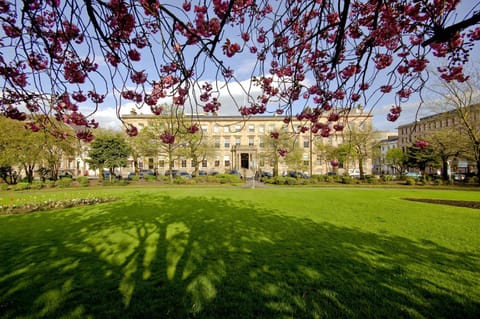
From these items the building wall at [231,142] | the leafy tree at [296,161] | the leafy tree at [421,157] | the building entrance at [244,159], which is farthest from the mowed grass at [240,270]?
the building wall at [231,142]

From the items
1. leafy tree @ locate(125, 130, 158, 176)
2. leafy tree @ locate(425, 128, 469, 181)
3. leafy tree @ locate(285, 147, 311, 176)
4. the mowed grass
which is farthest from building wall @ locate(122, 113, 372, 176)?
the mowed grass

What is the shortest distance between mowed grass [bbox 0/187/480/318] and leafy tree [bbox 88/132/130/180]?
20.5 metres

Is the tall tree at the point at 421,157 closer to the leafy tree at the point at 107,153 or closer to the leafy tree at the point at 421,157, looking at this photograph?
the leafy tree at the point at 421,157

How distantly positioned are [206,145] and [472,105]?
30257 millimetres

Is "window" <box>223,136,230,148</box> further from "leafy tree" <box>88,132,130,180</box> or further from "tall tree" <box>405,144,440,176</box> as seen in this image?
"tall tree" <box>405,144,440,176</box>

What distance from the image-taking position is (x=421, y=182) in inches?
960

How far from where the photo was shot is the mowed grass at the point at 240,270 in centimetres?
260

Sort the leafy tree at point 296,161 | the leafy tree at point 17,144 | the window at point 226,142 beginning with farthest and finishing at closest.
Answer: the window at point 226,142
the leafy tree at point 296,161
the leafy tree at point 17,144

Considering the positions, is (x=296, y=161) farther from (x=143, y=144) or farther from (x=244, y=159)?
(x=143, y=144)

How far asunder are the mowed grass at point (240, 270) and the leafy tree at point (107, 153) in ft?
67.3

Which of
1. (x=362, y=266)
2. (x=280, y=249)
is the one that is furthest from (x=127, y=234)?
(x=362, y=266)

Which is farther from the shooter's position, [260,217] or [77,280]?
[260,217]

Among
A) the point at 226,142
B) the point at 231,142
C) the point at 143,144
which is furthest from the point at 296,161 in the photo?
the point at 143,144

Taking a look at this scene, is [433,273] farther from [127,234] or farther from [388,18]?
[127,234]
